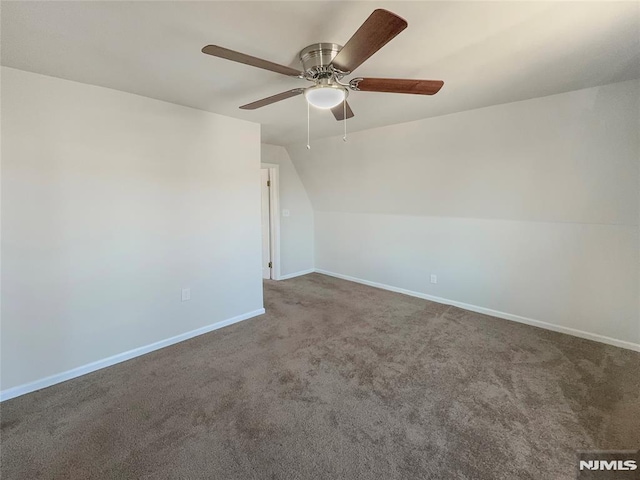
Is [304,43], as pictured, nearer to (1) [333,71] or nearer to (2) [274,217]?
(1) [333,71]

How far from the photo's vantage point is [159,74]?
2064 mm

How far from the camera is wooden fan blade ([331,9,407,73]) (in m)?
1.05

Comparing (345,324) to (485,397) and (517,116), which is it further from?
(517,116)

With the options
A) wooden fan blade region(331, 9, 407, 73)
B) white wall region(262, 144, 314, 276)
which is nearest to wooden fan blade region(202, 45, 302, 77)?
wooden fan blade region(331, 9, 407, 73)

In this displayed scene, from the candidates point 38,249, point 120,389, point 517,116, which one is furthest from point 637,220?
point 38,249

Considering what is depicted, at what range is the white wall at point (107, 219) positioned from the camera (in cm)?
209

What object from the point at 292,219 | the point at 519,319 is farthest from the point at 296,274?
the point at 519,319

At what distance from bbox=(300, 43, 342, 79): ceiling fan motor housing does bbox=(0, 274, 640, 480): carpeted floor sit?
212 centimetres

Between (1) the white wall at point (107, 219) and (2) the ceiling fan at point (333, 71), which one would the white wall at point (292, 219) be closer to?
(1) the white wall at point (107, 219)

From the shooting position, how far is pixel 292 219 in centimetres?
517

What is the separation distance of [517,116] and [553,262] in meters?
1.52

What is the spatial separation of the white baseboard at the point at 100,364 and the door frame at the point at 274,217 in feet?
5.81

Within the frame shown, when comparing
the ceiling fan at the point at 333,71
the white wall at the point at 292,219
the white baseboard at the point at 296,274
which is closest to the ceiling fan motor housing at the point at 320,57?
the ceiling fan at the point at 333,71

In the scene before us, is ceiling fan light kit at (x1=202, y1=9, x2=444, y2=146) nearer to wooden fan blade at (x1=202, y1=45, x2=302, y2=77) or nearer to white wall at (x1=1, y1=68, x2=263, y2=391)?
wooden fan blade at (x1=202, y1=45, x2=302, y2=77)
